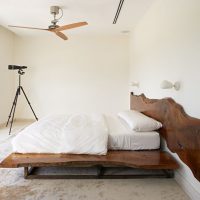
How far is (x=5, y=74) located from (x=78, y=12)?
8.55 feet

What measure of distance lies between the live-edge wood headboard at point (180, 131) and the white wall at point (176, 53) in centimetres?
10

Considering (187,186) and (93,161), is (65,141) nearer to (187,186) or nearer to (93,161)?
(93,161)

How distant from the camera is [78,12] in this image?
12.8 feet

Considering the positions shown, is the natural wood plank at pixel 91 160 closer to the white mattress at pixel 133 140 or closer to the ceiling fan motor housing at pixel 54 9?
the white mattress at pixel 133 140

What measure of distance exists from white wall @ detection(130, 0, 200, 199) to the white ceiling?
0.35m

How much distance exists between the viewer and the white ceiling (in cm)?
345

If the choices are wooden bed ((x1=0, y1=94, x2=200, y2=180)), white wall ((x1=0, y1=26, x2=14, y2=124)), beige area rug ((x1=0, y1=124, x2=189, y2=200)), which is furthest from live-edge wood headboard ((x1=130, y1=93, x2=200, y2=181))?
white wall ((x1=0, y1=26, x2=14, y2=124))

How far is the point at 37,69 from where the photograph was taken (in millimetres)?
5918

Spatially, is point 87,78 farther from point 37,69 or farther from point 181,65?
point 181,65

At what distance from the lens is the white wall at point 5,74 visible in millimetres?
5184

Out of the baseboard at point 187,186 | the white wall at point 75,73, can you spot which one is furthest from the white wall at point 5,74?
the baseboard at point 187,186

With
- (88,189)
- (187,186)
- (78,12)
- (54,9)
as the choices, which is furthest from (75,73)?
(187,186)

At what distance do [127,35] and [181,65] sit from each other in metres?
3.55

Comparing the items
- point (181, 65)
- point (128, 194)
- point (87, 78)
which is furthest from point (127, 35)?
point (128, 194)
